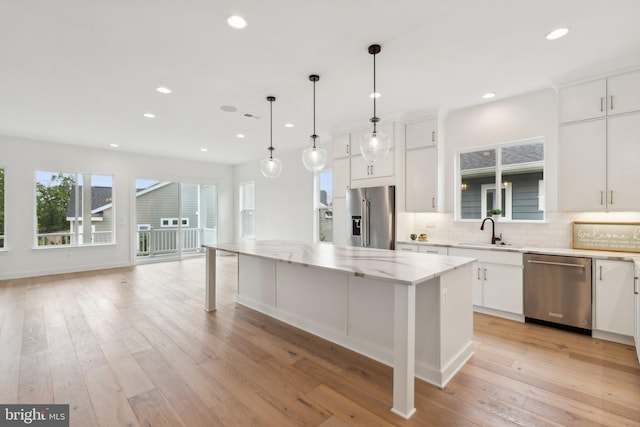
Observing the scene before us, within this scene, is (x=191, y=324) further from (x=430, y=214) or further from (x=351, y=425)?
(x=430, y=214)

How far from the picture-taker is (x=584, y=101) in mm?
3137

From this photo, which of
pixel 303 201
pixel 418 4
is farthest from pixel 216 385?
pixel 303 201

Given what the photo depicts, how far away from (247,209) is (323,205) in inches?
125

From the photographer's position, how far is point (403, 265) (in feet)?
7.21

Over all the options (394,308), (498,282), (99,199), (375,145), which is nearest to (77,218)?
(99,199)

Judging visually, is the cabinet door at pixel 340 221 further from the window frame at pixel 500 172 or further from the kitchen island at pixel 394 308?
the kitchen island at pixel 394 308

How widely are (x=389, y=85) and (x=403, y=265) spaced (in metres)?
2.23

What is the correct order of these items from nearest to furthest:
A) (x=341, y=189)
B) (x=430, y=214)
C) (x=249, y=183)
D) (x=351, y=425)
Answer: (x=351, y=425)
(x=430, y=214)
(x=341, y=189)
(x=249, y=183)

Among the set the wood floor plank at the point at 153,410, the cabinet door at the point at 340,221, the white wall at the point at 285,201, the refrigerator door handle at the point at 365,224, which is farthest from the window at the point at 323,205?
the wood floor plank at the point at 153,410

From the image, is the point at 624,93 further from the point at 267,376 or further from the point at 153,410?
the point at 153,410

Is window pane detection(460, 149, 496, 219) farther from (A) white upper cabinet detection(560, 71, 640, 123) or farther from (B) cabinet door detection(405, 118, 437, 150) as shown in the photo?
(A) white upper cabinet detection(560, 71, 640, 123)

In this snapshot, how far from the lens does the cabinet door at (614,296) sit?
274 cm

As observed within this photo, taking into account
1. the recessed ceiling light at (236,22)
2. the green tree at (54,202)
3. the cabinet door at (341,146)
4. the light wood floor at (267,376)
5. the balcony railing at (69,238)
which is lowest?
the light wood floor at (267,376)

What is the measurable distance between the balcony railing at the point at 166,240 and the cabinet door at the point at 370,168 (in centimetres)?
549
